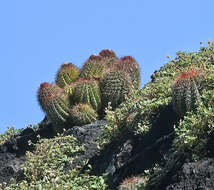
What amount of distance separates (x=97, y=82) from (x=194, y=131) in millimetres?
4968

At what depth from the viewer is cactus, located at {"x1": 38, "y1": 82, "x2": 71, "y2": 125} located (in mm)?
13102

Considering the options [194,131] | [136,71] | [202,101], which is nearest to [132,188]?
[194,131]

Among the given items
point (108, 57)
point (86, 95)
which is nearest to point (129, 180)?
point (86, 95)

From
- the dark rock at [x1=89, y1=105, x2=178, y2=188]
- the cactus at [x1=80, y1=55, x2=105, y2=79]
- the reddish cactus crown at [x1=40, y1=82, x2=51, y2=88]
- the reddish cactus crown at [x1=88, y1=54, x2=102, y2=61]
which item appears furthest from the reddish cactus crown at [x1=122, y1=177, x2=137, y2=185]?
the reddish cactus crown at [x1=88, y1=54, x2=102, y2=61]

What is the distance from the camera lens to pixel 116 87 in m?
13.2

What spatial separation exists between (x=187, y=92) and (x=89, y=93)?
11.8 ft

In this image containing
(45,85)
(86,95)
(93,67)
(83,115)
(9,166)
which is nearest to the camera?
(9,166)

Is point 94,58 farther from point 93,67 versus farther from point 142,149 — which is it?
point 142,149

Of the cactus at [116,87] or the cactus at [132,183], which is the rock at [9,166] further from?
the cactus at [132,183]

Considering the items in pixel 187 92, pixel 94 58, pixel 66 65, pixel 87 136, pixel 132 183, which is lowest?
pixel 132 183

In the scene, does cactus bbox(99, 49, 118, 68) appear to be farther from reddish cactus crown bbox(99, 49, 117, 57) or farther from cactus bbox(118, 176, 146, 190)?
cactus bbox(118, 176, 146, 190)

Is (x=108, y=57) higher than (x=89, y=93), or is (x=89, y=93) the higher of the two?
(x=108, y=57)

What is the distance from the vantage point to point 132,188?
29.1ft

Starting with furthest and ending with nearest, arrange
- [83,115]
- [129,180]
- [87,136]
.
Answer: [83,115] → [87,136] → [129,180]
